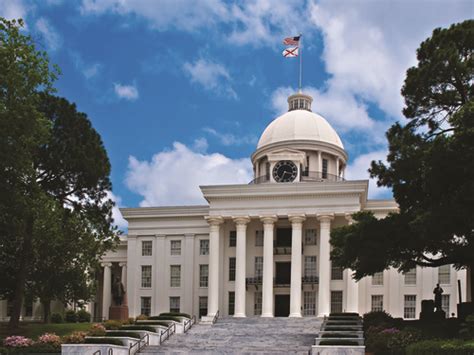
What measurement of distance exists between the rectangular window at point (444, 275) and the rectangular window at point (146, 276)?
2258 cm

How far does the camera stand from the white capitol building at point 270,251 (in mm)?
53500

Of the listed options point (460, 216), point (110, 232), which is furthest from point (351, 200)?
point (460, 216)

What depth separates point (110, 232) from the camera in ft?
149

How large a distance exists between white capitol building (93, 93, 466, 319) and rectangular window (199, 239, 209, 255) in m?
0.08

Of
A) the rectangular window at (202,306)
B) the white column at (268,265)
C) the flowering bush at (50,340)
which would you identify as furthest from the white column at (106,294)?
the flowering bush at (50,340)

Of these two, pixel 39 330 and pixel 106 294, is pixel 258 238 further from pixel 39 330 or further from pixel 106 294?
pixel 39 330

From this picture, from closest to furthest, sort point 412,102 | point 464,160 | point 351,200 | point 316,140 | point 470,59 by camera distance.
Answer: point 464,160 < point 470,59 < point 412,102 < point 351,200 < point 316,140

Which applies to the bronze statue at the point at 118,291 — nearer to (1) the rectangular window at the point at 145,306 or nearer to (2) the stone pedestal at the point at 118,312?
(2) the stone pedestal at the point at 118,312

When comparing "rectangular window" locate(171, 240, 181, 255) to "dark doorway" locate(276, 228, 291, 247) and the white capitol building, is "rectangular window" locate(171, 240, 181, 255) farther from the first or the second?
"dark doorway" locate(276, 228, 291, 247)

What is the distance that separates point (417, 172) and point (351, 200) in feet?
69.5

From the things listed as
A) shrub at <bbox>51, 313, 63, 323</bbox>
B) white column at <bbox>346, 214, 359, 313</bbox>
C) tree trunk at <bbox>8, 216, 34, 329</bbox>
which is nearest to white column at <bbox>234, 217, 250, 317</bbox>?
white column at <bbox>346, 214, 359, 313</bbox>

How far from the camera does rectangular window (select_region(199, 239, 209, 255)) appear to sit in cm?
5922

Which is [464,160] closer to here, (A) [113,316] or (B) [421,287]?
(A) [113,316]

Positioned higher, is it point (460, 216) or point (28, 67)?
point (28, 67)
